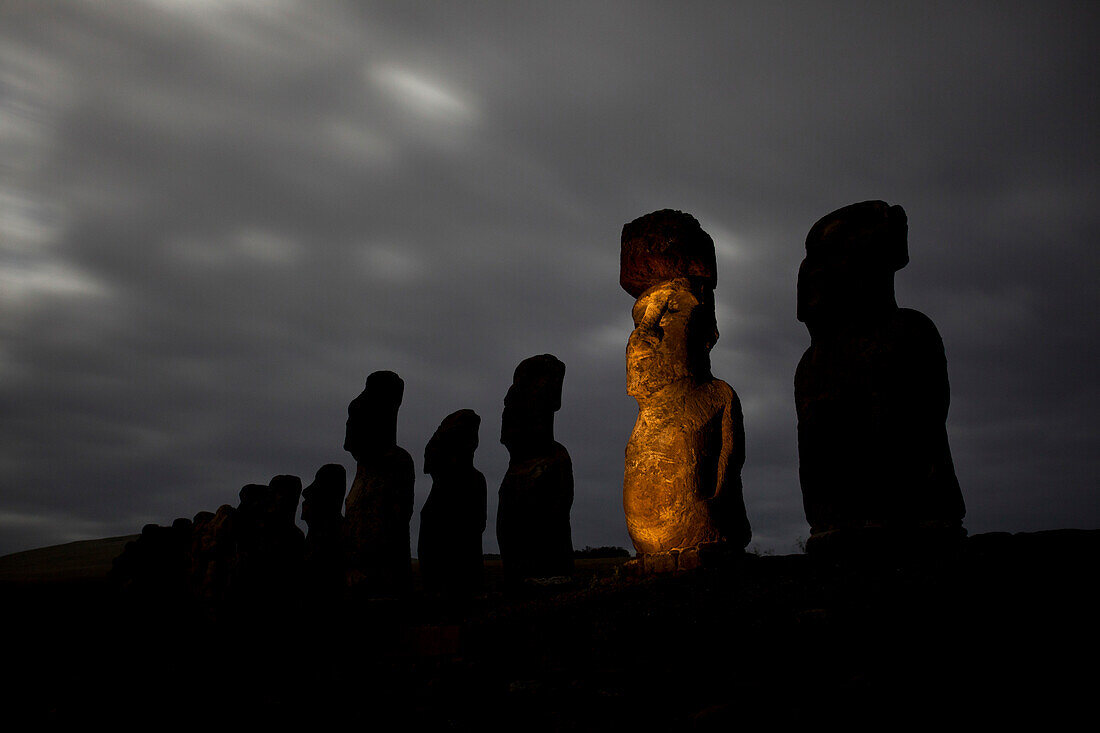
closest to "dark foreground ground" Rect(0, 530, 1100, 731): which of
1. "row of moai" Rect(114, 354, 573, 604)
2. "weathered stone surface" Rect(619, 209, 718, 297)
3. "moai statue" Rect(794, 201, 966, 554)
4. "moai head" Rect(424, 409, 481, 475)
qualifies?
"row of moai" Rect(114, 354, 573, 604)

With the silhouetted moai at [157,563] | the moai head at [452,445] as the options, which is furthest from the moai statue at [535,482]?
the silhouetted moai at [157,563]

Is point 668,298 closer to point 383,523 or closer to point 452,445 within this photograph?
point 452,445

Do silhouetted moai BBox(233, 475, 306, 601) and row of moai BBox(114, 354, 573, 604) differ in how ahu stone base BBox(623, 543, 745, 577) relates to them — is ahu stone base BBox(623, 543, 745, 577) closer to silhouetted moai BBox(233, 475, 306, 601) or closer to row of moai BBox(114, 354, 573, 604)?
row of moai BBox(114, 354, 573, 604)

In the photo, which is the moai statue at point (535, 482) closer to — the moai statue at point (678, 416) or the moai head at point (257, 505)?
the moai statue at point (678, 416)

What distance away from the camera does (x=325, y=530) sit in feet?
28.3

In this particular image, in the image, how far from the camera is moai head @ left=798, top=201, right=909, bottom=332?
6812mm

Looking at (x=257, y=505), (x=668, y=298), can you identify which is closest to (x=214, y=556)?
(x=257, y=505)

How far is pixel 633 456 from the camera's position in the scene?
8.50 m

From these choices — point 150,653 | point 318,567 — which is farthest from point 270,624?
point 150,653

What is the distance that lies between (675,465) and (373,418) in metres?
6.09

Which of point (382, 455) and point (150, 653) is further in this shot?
point (382, 455)

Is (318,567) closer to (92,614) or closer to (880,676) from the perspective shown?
(92,614)

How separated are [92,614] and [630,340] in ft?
23.9

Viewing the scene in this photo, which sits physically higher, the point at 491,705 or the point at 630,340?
the point at 630,340
